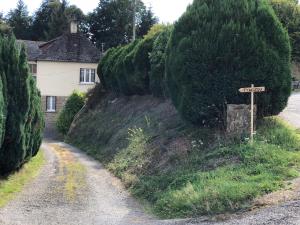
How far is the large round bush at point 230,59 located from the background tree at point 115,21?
5059 cm

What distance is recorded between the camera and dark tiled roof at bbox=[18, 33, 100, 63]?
159 feet

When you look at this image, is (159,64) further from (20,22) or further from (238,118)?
(20,22)

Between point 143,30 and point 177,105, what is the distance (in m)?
53.8

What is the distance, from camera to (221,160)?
12.5 m

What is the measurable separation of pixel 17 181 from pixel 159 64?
8.69 metres

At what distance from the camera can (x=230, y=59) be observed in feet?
45.8

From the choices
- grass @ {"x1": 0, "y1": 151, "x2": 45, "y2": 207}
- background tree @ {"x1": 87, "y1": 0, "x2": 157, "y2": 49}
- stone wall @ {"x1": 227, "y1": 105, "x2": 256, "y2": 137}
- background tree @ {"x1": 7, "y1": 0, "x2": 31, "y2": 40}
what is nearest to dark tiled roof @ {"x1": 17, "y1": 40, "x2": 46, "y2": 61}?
background tree @ {"x1": 87, "y1": 0, "x2": 157, "y2": 49}

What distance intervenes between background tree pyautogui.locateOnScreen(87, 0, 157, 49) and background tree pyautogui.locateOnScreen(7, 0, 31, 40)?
1108 cm

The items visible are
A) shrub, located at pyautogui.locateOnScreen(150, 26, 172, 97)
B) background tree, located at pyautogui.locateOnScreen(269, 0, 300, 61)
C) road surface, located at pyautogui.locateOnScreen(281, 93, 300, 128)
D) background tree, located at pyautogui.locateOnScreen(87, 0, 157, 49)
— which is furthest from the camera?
background tree, located at pyautogui.locateOnScreen(87, 0, 157, 49)

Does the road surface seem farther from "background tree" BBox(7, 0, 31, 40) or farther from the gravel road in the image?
"background tree" BBox(7, 0, 31, 40)

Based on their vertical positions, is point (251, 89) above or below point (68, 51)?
below

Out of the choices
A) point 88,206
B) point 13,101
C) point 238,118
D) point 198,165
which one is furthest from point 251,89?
point 13,101

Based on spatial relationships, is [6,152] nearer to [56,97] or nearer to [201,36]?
[201,36]

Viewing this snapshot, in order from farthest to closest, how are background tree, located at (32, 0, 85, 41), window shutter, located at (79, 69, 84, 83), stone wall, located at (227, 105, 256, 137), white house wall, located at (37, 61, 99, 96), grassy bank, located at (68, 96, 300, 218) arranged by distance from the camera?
1. background tree, located at (32, 0, 85, 41)
2. window shutter, located at (79, 69, 84, 83)
3. white house wall, located at (37, 61, 99, 96)
4. stone wall, located at (227, 105, 256, 137)
5. grassy bank, located at (68, 96, 300, 218)
